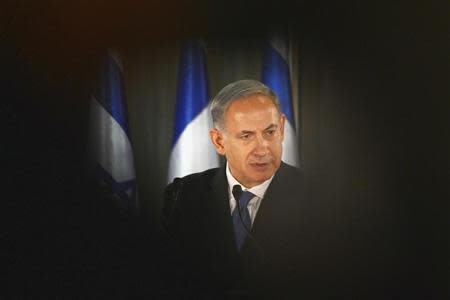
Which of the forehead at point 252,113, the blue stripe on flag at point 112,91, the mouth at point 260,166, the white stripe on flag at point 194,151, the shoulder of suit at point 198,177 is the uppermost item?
the blue stripe on flag at point 112,91

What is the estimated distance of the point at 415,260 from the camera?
3555mm

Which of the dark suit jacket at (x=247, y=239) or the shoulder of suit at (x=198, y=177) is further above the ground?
the shoulder of suit at (x=198, y=177)

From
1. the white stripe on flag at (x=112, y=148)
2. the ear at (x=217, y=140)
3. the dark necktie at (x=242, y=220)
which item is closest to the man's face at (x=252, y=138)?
the ear at (x=217, y=140)

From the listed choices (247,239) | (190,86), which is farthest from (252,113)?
(247,239)

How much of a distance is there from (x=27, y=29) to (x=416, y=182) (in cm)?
237

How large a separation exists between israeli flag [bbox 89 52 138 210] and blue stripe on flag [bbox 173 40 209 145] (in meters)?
0.31

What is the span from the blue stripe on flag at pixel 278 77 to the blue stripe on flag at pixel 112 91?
2.68 feet

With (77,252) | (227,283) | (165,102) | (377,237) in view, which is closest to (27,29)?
(165,102)

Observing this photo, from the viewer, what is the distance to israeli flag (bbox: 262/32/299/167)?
3.51 meters

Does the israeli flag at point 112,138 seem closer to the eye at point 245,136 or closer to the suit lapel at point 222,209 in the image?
the suit lapel at point 222,209

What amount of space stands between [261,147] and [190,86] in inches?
21.0

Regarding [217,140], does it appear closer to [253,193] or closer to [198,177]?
[198,177]

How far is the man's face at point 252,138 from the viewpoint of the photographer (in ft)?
11.4

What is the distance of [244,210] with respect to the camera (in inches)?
140
